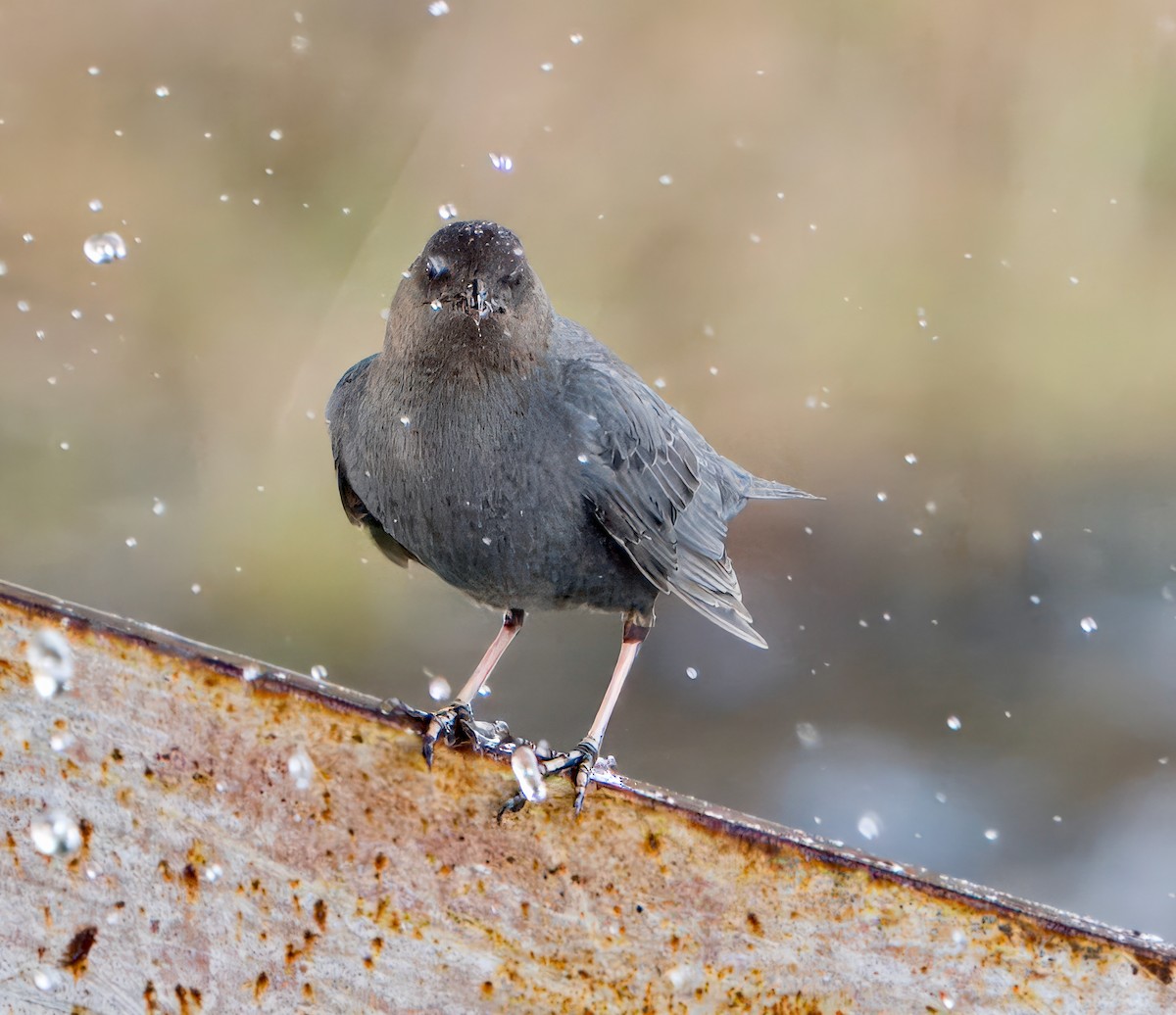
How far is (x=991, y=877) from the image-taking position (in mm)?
5195

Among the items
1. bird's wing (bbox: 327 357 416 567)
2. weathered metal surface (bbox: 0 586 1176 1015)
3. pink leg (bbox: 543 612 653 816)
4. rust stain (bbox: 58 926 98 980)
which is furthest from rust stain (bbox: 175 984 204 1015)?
bird's wing (bbox: 327 357 416 567)

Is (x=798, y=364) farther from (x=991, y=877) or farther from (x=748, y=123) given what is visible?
(x=991, y=877)

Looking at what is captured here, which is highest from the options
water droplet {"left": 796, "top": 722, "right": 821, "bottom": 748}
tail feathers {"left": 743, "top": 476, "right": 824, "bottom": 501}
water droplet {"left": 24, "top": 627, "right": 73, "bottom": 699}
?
water droplet {"left": 796, "top": 722, "right": 821, "bottom": 748}

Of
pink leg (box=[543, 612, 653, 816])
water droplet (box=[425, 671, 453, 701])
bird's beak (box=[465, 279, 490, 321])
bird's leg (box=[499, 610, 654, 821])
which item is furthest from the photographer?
water droplet (box=[425, 671, 453, 701])

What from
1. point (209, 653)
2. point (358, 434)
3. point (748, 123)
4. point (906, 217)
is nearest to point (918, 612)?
point (906, 217)

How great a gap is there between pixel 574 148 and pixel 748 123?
1.14 metres

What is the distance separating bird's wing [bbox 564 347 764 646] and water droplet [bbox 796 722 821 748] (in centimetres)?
235

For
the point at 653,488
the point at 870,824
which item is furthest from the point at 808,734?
the point at 653,488

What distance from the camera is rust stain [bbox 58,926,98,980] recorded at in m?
1.97

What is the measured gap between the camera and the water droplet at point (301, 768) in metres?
1.96

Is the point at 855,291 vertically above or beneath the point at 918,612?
above

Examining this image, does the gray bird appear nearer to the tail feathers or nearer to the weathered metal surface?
the weathered metal surface

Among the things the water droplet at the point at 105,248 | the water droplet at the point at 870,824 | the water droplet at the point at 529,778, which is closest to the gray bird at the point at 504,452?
the water droplet at the point at 529,778

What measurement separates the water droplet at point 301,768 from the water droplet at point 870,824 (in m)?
4.06
